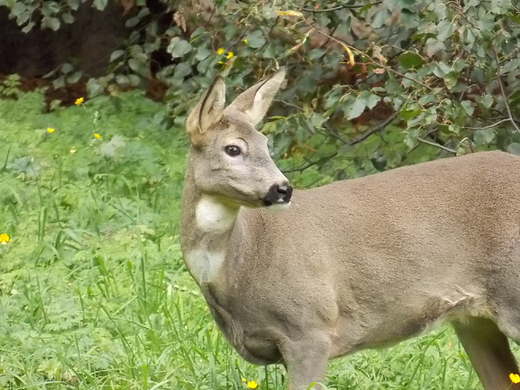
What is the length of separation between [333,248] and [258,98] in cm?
69

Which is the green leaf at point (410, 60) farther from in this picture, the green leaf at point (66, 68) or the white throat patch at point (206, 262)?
the green leaf at point (66, 68)

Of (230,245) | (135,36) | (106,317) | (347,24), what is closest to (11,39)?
(135,36)

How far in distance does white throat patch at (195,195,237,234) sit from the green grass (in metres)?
0.72

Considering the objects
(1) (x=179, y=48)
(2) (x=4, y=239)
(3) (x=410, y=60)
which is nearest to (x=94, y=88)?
(1) (x=179, y=48)

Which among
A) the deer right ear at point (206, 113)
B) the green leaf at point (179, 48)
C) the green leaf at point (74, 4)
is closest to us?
the deer right ear at point (206, 113)

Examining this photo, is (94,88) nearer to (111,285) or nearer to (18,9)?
(18,9)

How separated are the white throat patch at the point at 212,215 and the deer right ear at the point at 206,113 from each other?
0.24 meters

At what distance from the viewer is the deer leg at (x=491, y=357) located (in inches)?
193

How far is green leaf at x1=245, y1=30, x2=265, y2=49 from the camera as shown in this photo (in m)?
6.40

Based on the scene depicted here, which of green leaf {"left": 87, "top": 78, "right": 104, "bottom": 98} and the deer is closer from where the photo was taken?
the deer

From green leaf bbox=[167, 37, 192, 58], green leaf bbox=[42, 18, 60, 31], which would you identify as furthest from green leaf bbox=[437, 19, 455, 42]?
green leaf bbox=[42, 18, 60, 31]

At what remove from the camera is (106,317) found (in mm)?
5371

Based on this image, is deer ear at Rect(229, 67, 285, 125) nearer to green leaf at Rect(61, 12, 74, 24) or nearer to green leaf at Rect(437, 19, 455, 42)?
green leaf at Rect(437, 19, 455, 42)

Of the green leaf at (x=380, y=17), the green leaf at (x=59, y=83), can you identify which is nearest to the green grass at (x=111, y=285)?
the green leaf at (x=59, y=83)
